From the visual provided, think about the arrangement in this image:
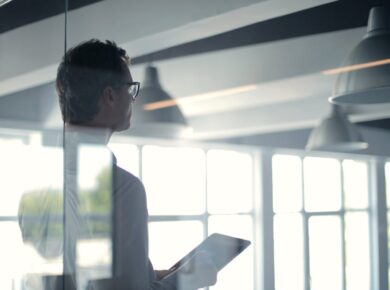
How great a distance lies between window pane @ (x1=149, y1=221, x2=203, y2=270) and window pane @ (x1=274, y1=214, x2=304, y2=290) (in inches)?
9.5

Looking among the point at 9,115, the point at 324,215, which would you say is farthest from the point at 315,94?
the point at 9,115

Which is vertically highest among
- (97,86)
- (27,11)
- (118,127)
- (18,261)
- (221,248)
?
(27,11)

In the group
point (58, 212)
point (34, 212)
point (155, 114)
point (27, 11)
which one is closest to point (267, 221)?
point (155, 114)

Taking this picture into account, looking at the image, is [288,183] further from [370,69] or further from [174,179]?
[174,179]

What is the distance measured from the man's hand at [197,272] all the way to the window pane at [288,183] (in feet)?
0.97

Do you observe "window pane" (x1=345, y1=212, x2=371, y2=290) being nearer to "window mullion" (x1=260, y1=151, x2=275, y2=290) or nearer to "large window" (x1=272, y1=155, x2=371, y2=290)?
"large window" (x1=272, y1=155, x2=371, y2=290)

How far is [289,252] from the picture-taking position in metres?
1.08

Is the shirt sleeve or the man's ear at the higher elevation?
the man's ear

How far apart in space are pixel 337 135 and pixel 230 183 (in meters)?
0.25

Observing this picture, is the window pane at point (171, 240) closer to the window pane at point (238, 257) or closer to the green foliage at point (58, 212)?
the window pane at point (238, 257)

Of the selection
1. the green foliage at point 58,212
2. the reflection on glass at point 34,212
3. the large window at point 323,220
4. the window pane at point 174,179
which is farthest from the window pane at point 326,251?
the reflection on glass at point 34,212

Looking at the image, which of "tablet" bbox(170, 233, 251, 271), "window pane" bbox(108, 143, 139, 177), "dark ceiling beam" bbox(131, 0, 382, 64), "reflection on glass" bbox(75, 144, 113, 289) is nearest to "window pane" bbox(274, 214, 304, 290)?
"tablet" bbox(170, 233, 251, 271)

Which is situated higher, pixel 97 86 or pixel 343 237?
pixel 97 86

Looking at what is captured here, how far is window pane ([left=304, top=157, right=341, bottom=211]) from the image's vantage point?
40.8 inches
